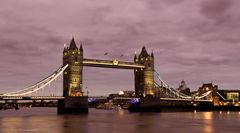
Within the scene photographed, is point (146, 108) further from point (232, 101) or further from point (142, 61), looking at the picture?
point (232, 101)

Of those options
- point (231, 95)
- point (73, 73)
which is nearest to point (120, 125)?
point (73, 73)

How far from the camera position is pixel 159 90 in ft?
410

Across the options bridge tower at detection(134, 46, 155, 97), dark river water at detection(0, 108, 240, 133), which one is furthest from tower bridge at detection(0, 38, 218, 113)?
dark river water at detection(0, 108, 240, 133)

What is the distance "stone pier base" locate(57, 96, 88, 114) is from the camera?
92.2 m

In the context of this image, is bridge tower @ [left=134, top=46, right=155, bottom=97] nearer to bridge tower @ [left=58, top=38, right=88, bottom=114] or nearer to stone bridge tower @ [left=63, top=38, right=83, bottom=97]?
bridge tower @ [left=58, top=38, right=88, bottom=114]

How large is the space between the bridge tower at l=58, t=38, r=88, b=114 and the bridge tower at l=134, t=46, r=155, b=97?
21.3 m

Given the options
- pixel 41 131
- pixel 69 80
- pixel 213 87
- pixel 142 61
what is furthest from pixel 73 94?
pixel 213 87

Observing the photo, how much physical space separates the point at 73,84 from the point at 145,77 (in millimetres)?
24624

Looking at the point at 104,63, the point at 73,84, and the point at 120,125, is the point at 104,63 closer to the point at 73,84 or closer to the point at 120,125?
the point at 73,84

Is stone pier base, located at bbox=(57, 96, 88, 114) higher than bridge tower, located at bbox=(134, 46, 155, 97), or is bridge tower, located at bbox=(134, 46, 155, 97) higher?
bridge tower, located at bbox=(134, 46, 155, 97)

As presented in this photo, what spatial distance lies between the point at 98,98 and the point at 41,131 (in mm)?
59298

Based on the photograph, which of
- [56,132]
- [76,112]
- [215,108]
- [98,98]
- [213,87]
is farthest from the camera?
[213,87]

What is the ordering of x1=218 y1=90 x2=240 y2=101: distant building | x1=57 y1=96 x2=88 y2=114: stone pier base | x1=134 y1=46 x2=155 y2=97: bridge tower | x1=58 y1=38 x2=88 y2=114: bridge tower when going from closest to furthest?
x1=57 y1=96 x2=88 y2=114: stone pier base → x1=58 y1=38 x2=88 y2=114: bridge tower → x1=134 y1=46 x2=155 y2=97: bridge tower → x1=218 y1=90 x2=240 y2=101: distant building

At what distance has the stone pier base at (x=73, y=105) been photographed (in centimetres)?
9219
